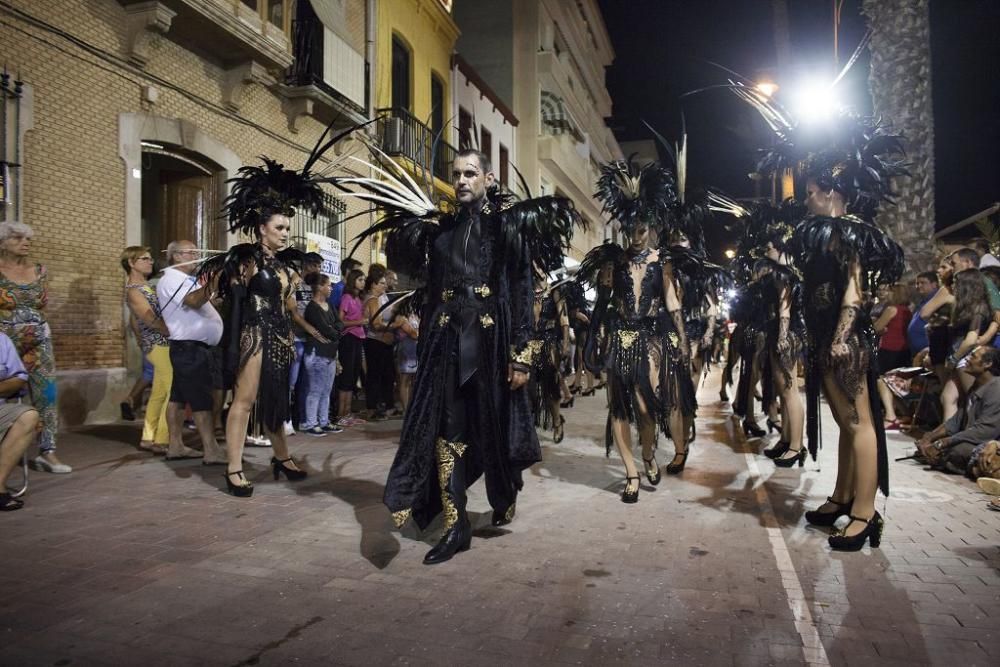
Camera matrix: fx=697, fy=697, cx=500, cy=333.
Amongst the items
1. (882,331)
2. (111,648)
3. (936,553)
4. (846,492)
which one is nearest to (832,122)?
(846,492)

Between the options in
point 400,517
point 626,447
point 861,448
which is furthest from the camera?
point 626,447

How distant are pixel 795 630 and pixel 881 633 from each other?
0.35 m

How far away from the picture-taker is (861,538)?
4020 millimetres

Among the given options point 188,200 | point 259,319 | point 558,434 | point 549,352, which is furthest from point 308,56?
point 259,319

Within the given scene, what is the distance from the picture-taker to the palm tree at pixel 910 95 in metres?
11.7

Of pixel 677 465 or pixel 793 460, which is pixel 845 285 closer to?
pixel 677 465

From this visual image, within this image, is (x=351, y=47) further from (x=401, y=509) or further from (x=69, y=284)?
(x=401, y=509)

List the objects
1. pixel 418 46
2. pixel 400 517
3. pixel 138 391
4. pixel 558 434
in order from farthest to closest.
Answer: pixel 418 46
pixel 138 391
pixel 558 434
pixel 400 517

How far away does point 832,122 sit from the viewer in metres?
4.39

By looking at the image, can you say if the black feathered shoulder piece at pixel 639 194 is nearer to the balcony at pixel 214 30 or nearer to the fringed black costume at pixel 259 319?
the fringed black costume at pixel 259 319

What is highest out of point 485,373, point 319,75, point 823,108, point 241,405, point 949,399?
point 319,75

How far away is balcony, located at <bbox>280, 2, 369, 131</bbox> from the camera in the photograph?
13.8 meters

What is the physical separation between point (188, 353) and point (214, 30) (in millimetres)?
7140

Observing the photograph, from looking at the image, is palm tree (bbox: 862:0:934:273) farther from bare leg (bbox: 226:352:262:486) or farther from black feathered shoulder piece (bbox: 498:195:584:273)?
bare leg (bbox: 226:352:262:486)
